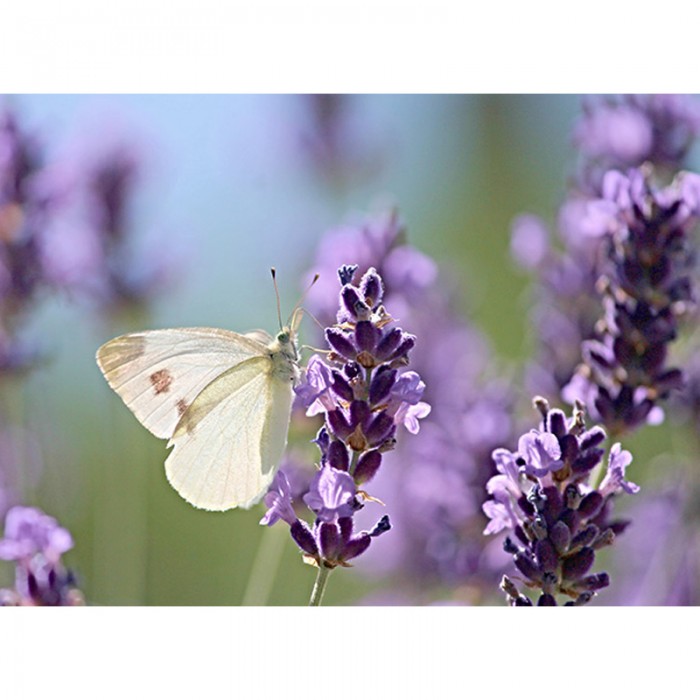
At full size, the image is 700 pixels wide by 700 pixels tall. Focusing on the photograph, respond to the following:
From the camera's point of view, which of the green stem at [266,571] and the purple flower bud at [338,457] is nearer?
the purple flower bud at [338,457]

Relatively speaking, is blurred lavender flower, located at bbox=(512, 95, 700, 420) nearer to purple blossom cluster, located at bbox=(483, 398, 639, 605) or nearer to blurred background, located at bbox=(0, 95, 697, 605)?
blurred background, located at bbox=(0, 95, 697, 605)

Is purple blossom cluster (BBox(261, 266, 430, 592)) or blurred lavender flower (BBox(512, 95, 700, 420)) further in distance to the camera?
blurred lavender flower (BBox(512, 95, 700, 420))

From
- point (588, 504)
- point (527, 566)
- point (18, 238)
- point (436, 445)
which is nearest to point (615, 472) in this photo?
point (588, 504)

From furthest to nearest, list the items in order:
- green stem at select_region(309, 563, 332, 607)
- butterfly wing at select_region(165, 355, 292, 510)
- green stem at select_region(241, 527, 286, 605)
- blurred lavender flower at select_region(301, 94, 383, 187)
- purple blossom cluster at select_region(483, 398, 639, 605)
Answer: blurred lavender flower at select_region(301, 94, 383, 187) < green stem at select_region(241, 527, 286, 605) < butterfly wing at select_region(165, 355, 292, 510) < purple blossom cluster at select_region(483, 398, 639, 605) < green stem at select_region(309, 563, 332, 607)

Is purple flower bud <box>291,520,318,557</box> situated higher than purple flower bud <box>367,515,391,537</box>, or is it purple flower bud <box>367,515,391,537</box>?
purple flower bud <box>367,515,391,537</box>

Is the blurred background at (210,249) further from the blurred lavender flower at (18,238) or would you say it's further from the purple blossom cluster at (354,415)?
the purple blossom cluster at (354,415)

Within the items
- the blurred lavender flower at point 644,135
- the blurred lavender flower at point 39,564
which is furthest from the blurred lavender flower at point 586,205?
the blurred lavender flower at point 39,564

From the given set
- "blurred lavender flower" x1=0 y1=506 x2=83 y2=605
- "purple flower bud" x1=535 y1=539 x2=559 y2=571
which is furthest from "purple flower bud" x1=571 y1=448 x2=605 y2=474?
"blurred lavender flower" x1=0 y1=506 x2=83 y2=605

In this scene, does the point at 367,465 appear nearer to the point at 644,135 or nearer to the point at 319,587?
the point at 319,587
